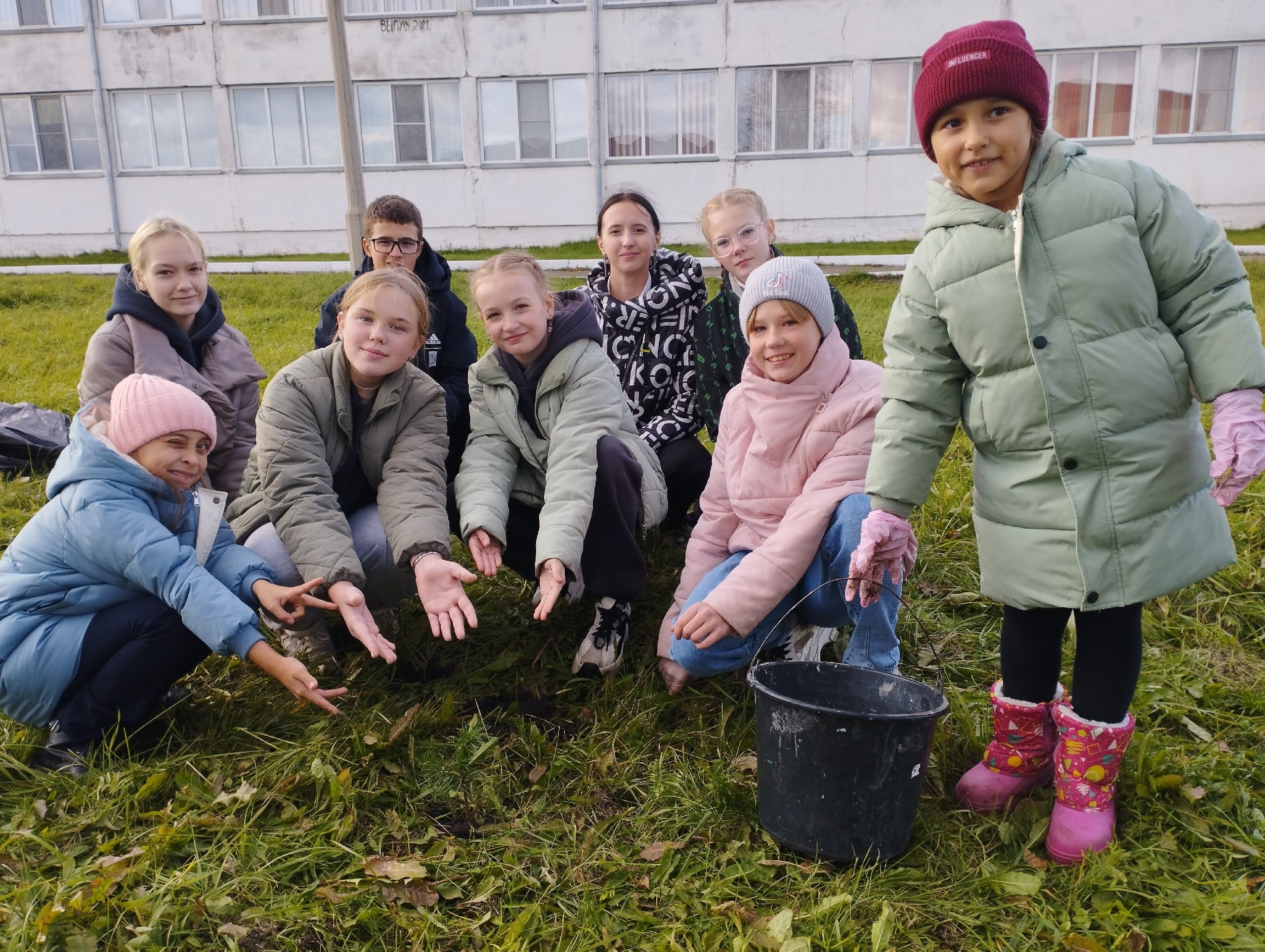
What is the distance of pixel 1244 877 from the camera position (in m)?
2.24

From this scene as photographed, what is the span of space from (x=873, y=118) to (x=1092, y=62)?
379 cm

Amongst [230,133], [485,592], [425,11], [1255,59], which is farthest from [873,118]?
[485,592]

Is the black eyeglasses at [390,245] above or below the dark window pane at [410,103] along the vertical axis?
below

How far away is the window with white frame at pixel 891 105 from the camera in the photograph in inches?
696

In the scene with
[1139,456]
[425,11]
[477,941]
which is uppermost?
[425,11]

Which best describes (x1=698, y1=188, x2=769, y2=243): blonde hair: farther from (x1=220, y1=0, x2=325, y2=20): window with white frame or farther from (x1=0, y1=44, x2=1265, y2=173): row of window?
(x1=220, y1=0, x2=325, y2=20): window with white frame

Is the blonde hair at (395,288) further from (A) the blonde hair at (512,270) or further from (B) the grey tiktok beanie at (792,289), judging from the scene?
(B) the grey tiktok beanie at (792,289)

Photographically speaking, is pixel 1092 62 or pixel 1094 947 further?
pixel 1092 62

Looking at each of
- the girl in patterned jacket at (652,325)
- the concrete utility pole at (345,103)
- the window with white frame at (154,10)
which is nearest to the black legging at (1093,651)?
the girl in patterned jacket at (652,325)

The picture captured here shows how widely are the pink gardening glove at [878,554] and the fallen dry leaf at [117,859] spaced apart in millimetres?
1830

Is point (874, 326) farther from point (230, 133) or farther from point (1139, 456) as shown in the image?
point (230, 133)

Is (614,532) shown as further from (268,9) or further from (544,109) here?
(268,9)

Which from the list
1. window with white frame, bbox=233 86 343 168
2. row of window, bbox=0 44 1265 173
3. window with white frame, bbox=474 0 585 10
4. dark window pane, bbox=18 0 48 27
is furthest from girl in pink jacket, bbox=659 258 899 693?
dark window pane, bbox=18 0 48 27

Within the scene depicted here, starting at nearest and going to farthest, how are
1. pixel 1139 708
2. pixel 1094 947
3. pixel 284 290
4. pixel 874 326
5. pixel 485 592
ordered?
pixel 1094 947
pixel 1139 708
pixel 485 592
pixel 874 326
pixel 284 290
